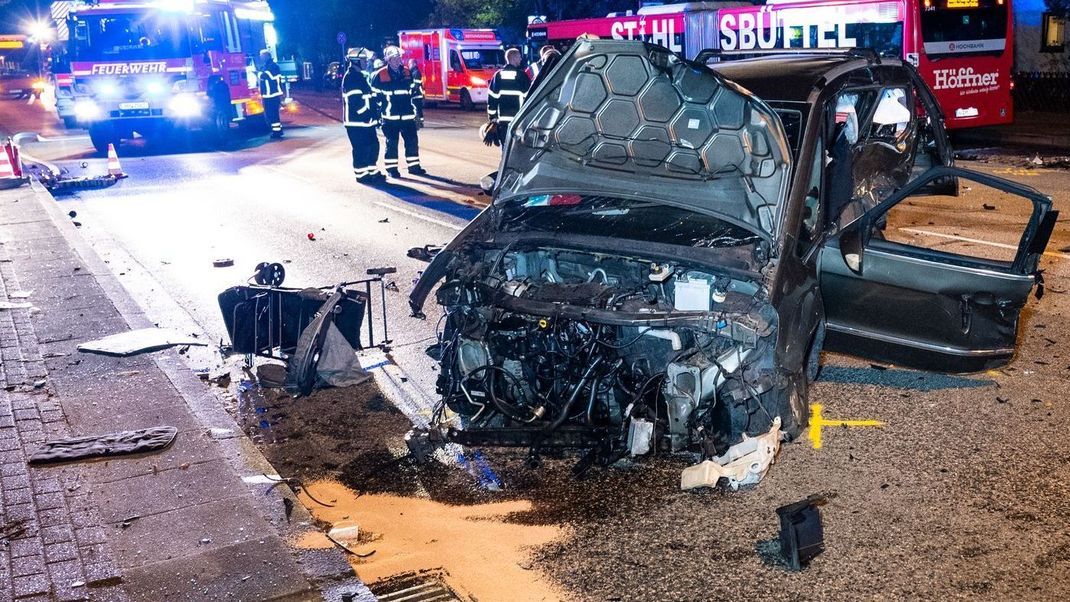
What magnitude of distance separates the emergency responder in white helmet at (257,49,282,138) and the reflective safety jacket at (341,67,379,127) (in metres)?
10.0

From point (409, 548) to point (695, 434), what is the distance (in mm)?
1435

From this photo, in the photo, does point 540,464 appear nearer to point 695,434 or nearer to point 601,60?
point 695,434

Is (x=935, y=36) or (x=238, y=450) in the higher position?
(x=935, y=36)

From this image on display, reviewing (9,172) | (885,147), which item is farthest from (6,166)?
(885,147)

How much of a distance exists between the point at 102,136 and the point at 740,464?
20.5m

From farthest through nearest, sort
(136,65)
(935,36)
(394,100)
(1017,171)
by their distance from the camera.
Result: (136,65) → (935,36) → (394,100) → (1017,171)

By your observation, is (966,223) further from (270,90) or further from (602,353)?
(270,90)

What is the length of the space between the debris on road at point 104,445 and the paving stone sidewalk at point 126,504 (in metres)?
0.07

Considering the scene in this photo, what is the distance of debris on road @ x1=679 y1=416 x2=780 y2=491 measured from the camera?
5.08m

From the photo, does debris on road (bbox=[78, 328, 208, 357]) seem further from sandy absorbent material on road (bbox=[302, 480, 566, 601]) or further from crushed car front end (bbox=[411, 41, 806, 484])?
sandy absorbent material on road (bbox=[302, 480, 566, 601])

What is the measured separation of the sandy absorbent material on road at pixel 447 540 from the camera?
14.7 ft

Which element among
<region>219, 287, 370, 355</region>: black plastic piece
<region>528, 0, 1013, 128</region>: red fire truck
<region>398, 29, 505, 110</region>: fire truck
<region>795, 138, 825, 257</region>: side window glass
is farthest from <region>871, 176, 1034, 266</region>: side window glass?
<region>398, 29, 505, 110</region>: fire truck

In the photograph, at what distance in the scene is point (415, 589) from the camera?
446 centimetres

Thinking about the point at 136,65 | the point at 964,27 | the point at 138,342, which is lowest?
the point at 138,342
